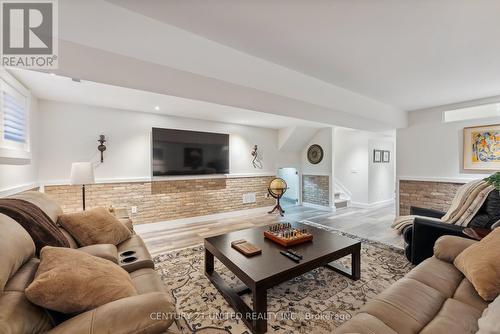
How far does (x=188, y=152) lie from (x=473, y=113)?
215 inches

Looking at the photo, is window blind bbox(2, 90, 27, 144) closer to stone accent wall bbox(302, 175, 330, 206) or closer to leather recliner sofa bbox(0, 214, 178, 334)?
leather recliner sofa bbox(0, 214, 178, 334)

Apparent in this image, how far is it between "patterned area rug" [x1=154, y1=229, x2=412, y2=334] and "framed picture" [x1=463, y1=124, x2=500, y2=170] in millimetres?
2326

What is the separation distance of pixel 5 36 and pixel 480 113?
20.5ft

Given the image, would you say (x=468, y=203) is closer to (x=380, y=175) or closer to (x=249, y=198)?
(x=249, y=198)

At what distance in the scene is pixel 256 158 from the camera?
19.2 feet

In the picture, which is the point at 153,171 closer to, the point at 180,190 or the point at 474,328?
the point at 180,190

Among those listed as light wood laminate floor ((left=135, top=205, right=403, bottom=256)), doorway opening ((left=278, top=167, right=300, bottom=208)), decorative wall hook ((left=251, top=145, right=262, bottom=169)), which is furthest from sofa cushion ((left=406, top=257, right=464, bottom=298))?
doorway opening ((left=278, top=167, right=300, bottom=208))

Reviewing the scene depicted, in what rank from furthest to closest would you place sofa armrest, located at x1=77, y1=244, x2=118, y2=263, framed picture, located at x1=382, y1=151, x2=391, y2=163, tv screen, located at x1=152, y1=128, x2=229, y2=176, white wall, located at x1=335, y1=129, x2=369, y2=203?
framed picture, located at x1=382, y1=151, x2=391, y2=163
white wall, located at x1=335, y1=129, x2=369, y2=203
tv screen, located at x1=152, y1=128, x2=229, y2=176
sofa armrest, located at x1=77, y1=244, x2=118, y2=263

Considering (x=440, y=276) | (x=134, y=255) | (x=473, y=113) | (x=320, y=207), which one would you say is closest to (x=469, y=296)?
(x=440, y=276)

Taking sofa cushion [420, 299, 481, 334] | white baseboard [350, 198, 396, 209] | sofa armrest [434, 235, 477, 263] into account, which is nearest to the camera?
Result: sofa cushion [420, 299, 481, 334]

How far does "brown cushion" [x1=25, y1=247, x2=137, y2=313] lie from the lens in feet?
2.98

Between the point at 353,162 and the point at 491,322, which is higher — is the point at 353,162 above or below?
above

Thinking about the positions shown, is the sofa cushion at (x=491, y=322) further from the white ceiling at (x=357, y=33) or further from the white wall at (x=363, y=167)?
the white wall at (x=363, y=167)

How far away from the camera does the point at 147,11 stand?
1.58 meters
